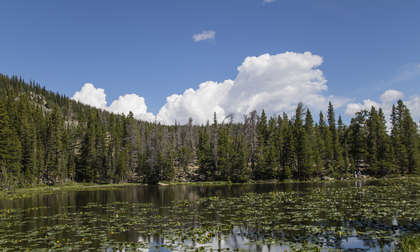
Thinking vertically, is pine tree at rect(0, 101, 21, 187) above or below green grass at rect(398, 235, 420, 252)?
above

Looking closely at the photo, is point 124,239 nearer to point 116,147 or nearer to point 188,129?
point 116,147

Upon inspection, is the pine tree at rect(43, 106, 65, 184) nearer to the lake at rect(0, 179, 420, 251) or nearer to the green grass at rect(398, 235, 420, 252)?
the lake at rect(0, 179, 420, 251)

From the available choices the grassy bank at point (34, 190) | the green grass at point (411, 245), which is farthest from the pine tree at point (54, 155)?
the green grass at point (411, 245)

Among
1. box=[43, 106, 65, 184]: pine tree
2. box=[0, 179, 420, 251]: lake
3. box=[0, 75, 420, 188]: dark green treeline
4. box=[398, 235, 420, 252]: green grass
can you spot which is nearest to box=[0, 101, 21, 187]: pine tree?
box=[0, 75, 420, 188]: dark green treeline

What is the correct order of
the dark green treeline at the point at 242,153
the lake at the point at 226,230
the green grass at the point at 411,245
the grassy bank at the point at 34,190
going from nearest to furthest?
1. the green grass at the point at 411,245
2. the lake at the point at 226,230
3. the grassy bank at the point at 34,190
4. the dark green treeline at the point at 242,153

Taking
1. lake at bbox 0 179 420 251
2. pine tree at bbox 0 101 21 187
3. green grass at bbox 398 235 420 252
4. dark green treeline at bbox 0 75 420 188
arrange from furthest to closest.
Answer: dark green treeline at bbox 0 75 420 188, pine tree at bbox 0 101 21 187, lake at bbox 0 179 420 251, green grass at bbox 398 235 420 252

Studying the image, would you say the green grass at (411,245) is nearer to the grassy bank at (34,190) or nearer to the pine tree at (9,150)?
the grassy bank at (34,190)

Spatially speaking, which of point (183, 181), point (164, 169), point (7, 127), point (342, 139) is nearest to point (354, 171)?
point (342, 139)

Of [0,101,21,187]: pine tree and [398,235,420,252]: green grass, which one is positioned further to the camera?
[0,101,21,187]: pine tree

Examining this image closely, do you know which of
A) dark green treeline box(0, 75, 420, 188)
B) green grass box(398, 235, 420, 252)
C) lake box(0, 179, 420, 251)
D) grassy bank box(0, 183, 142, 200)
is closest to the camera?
green grass box(398, 235, 420, 252)

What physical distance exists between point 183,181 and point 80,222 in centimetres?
6868

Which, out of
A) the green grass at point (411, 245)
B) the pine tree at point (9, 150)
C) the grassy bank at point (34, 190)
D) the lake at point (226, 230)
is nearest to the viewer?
the green grass at point (411, 245)

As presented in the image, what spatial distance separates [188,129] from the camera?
154 metres

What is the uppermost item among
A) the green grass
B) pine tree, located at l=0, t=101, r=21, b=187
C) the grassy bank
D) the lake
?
pine tree, located at l=0, t=101, r=21, b=187
